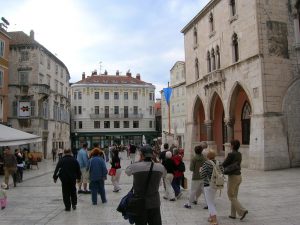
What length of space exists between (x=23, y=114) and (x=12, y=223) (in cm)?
3374

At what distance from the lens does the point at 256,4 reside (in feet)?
72.5

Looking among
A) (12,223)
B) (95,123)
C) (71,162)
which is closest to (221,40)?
(71,162)

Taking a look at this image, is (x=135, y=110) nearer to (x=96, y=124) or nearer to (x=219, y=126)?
(x=96, y=124)

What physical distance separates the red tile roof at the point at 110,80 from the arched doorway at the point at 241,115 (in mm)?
47459

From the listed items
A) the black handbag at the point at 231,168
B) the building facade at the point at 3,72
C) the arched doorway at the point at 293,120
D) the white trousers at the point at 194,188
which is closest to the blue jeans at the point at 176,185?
the white trousers at the point at 194,188

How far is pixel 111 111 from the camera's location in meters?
71.9

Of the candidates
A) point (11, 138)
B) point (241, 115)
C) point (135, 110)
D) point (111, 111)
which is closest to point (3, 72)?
point (11, 138)

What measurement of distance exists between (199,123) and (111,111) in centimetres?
4030

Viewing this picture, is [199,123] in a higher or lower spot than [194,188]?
higher

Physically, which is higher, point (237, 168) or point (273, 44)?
point (273, 44)

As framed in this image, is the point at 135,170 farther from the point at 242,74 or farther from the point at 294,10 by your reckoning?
the point at 294,10

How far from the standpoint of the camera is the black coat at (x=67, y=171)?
10.5 meters

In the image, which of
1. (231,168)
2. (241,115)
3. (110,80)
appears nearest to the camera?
(231,168)

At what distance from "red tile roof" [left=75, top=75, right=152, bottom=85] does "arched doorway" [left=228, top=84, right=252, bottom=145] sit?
47459 millimetres
